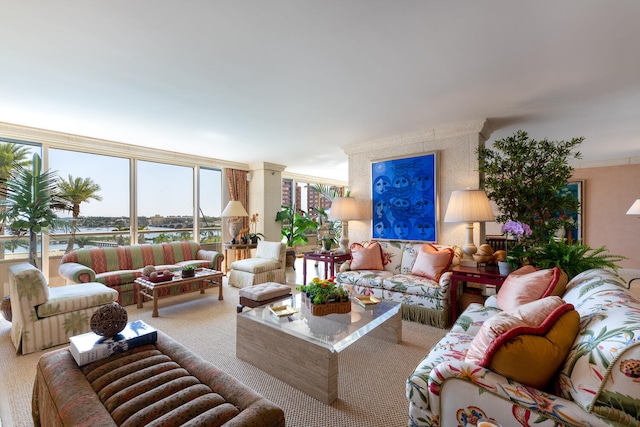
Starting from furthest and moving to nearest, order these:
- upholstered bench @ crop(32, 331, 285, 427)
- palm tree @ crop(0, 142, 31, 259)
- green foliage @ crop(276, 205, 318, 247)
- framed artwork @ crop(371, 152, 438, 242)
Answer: green foliage @ crop(276, 205, 318, 247) < framed artwork @ crop(371, 152, 438, 242) < palm tree @ crop(0, 142, 31, 259) < upholstered bench @ crop(32, 331, 285, 427)

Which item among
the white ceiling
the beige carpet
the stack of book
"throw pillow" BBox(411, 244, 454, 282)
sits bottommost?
the beige carpet

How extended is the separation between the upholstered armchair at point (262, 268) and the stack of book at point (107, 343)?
2940 mm

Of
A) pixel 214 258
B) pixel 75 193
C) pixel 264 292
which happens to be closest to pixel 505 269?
pixel 264 292

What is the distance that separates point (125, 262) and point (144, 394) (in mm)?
3863

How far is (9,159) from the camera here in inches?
155

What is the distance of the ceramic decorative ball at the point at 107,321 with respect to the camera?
5.39ft

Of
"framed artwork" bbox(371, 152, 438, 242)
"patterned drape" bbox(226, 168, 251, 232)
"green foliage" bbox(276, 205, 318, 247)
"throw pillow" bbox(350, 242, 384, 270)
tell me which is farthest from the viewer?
"green foliage" bbox(276, 205, 318, 247)

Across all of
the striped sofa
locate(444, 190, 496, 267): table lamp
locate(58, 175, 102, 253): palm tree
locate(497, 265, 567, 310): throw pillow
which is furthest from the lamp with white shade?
locate(58, 175, 102, 253): palm tree

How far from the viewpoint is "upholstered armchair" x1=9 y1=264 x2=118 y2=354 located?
8.42 ft

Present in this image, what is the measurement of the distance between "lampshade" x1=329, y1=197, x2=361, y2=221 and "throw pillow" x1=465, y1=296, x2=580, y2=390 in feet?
10.7

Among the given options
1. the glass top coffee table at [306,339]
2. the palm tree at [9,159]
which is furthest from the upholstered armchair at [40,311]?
the palm tree at [9,159]

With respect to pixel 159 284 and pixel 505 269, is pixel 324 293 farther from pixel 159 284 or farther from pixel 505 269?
pixel 159 284

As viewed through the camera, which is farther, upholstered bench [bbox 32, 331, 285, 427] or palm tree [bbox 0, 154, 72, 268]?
palm tree [bbox 0, 154, 72, 268]

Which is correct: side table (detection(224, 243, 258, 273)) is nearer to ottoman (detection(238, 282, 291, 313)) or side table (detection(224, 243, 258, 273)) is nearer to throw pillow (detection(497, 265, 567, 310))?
ottoman (detection(238, 282, 291, 313))
